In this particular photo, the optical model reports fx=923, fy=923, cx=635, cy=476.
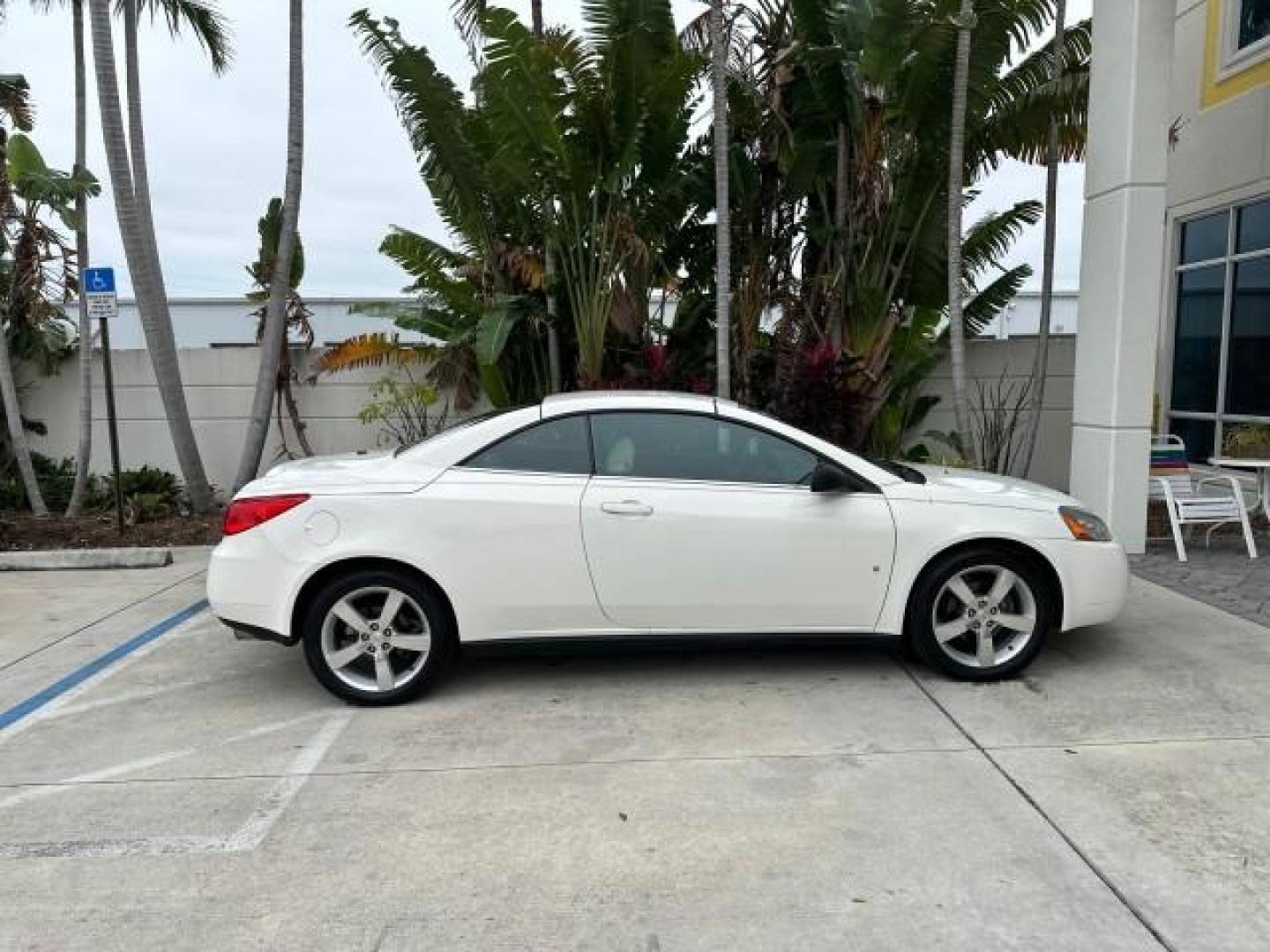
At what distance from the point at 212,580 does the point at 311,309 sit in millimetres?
10234

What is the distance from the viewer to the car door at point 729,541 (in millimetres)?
4609

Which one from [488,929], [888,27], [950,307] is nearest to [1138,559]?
[950,307]

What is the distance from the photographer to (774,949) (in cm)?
271

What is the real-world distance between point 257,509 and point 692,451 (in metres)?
2.22

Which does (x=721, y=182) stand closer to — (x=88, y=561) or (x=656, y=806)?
(x=656, y=806)

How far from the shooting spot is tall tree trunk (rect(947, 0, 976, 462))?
795cm

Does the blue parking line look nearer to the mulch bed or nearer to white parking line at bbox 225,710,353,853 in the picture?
white parking line at bbox 225,710,353,853

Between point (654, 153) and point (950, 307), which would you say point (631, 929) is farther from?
point (654, 153)

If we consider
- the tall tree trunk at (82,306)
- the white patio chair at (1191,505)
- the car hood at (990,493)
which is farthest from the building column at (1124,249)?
the tall tree trunk at (82,306)

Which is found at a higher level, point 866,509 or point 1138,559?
point 866,509

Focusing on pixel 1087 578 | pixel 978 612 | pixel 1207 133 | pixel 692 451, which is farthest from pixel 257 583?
pixel 1207 133

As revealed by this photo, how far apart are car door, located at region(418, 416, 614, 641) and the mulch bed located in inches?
210

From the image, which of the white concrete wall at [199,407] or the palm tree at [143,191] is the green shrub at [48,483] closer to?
the white concrete wall at [199,407]

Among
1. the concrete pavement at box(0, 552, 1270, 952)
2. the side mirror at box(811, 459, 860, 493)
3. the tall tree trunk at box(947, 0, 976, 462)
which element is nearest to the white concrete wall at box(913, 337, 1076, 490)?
the tall tree trunk at box(947, 0, 976, 462)
